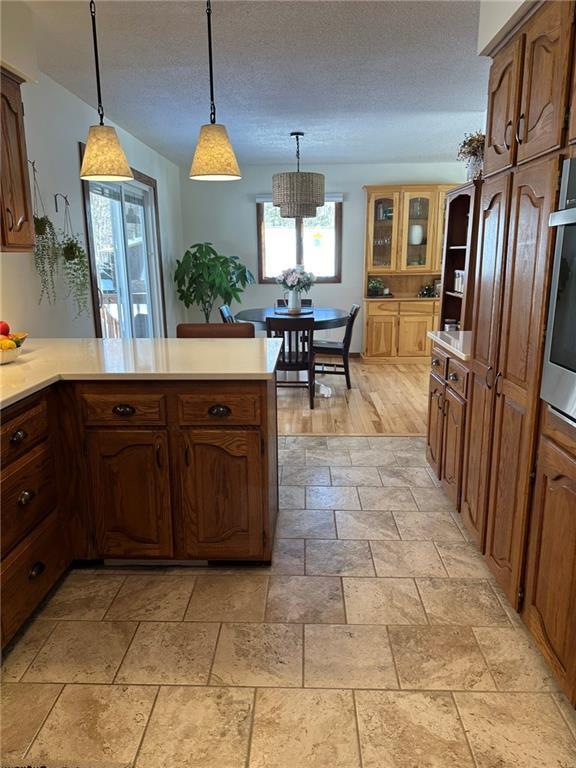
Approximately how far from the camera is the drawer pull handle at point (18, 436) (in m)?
1.87

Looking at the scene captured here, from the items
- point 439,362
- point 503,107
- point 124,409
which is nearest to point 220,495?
point 124,409

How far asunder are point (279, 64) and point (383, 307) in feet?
13.2

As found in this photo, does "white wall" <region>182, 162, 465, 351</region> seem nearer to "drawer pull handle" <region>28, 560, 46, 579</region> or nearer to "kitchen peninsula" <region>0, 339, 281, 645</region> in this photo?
"kitchen peninsula" <region>0, 339, 281, 645</region>

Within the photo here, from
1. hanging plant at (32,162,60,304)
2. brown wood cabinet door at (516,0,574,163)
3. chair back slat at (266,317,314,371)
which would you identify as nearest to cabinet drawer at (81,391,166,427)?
hanging plant at (32,162,60,304)

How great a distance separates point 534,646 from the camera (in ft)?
6.19


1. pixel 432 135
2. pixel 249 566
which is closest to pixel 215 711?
pixel 249 566

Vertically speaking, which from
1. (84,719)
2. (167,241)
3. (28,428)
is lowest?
(84,719)

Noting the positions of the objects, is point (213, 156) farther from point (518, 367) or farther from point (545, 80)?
point (518, 367)

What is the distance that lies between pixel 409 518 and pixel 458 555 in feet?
1.26

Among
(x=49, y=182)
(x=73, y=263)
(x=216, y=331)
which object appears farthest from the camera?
(x=73, y=263)

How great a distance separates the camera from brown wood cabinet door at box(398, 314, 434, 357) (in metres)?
6.74

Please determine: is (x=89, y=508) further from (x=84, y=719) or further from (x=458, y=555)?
(x=458, y=555)

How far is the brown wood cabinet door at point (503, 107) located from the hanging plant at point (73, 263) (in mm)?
2480

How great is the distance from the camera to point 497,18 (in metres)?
2.01
